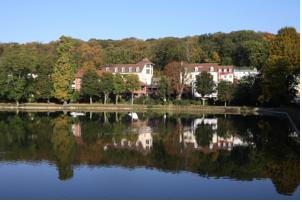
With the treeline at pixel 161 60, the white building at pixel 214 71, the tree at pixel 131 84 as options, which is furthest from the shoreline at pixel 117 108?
the white building at pixel 214 71

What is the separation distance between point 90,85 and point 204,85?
15185 millimetres

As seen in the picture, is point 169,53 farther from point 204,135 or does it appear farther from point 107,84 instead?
point 204,135

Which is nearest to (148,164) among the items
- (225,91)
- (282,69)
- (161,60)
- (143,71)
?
(282,69)

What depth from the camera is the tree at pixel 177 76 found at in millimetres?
66500

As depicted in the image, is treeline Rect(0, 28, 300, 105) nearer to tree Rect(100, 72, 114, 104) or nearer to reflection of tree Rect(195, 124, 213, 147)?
tree Rect(100, 72, 114, 104)

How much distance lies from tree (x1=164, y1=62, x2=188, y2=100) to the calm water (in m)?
31.8

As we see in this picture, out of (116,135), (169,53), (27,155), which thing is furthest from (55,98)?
(27,155)

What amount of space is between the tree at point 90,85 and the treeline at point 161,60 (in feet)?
5.26

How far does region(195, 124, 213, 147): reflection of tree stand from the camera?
28859 mm

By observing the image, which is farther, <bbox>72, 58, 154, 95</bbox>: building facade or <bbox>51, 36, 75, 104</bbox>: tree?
<bbox>72, 58, 154, 95</bbox>: building facade

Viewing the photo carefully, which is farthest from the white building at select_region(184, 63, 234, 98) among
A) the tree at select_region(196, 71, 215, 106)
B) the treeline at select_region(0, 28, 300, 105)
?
the tree at select_region(196, 71, 215, 106)

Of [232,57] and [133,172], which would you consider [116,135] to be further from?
[232,57]

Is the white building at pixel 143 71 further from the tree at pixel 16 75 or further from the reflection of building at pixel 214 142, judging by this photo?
the reflection of building at pixel 214 142

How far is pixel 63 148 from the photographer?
2584 cm
